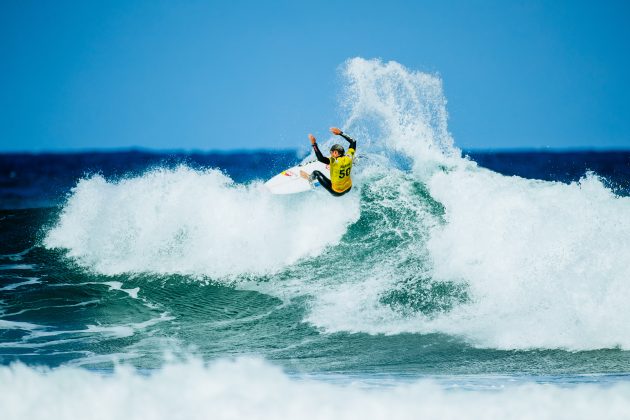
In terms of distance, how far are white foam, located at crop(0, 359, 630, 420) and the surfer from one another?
18.8ft

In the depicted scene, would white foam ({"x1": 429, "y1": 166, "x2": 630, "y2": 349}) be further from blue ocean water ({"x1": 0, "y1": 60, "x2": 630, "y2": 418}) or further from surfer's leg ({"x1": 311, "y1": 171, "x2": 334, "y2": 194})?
surfer's leg ({"x1": 311, "y1": 171, "x2": 334, "y2": 194})

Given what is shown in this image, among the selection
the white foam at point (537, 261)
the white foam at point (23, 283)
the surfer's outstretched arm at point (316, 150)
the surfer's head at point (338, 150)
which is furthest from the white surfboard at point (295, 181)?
the white foam at point (23, 283)

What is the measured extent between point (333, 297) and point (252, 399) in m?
4.44

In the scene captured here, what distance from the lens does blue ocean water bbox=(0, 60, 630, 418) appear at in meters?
3.97

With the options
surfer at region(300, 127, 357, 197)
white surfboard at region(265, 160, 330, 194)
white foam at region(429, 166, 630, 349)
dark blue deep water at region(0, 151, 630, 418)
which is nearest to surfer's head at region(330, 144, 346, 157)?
surfer at region(300, 127, 357, 197)

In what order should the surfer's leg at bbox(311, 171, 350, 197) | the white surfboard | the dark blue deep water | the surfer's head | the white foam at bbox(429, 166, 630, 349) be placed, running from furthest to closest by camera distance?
the white surfboard → the surfer's leg at bbox(311, 171, 350, 197) → the surfer's head → the white foam at bbox(429, 166, 630, 349) → the dark blue deep water

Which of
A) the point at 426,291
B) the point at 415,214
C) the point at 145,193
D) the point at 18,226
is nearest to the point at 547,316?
the point at 426,291

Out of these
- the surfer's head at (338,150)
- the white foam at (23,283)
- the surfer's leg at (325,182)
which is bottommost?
the white foam at (23,283)

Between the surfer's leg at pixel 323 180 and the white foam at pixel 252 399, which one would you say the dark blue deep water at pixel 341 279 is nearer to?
the white foam at pixel 252 399

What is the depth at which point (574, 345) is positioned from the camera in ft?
20.1

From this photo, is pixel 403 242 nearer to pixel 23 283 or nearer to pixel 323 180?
pixel 323 180

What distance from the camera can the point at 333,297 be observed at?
8.27 metres

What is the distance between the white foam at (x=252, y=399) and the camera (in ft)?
12.0

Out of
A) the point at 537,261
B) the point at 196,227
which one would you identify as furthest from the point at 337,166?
the point at 537,261
